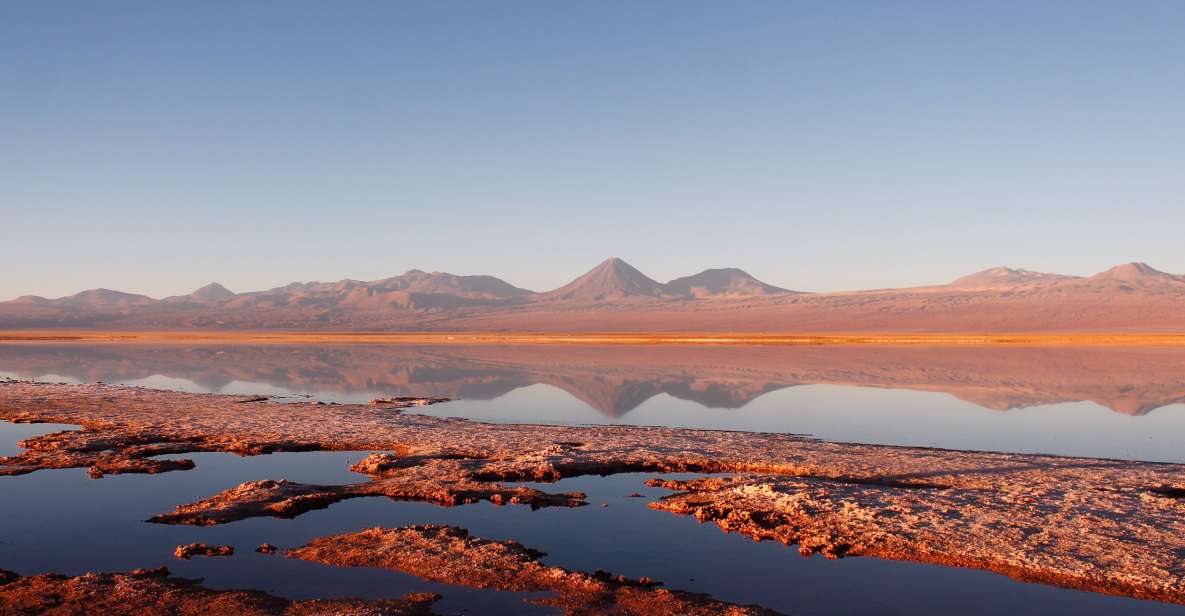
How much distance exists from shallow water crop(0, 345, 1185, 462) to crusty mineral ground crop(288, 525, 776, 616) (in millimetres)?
9364

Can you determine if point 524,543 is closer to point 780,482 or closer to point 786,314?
point 780,482

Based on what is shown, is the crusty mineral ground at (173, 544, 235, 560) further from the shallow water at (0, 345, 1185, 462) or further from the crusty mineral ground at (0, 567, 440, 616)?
the shallow water at (0, 345, 1185, 462)

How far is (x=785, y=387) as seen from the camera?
26016 millimetres

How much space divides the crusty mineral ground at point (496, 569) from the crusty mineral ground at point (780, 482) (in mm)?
1830

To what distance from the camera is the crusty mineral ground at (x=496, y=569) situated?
6.93m

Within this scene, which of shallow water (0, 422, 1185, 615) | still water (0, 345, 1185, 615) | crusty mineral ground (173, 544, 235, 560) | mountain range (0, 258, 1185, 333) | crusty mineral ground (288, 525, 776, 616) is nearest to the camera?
crusty mineral ground (288, 525, 776, 616)

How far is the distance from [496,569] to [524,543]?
101 cm

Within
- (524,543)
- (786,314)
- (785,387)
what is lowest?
(524,543)

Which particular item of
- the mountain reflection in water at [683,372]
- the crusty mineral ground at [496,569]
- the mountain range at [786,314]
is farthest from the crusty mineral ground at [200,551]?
the mountain range at [786,314]

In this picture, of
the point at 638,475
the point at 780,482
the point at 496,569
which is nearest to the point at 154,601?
the point at 496,569

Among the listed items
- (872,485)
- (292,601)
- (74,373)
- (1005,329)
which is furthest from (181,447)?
(1005,329)

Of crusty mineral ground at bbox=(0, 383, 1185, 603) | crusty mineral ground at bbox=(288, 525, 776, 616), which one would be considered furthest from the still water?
crusty mineral ground at bbox=(0, 383, 1185, 603)

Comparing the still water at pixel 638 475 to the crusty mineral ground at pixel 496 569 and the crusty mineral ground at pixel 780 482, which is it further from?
the crusty mineral ground at pixel 780 482

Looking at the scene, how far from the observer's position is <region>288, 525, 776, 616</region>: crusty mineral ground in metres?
6.93
